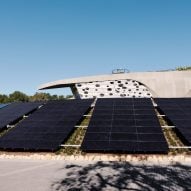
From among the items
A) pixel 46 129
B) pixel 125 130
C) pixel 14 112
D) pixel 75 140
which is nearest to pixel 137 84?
pixel 14 112

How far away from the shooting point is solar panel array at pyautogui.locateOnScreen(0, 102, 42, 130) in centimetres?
2128

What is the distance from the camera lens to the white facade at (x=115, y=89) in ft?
124

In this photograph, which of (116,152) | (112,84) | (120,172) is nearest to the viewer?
(120,172)

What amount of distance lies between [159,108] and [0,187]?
13.9 meters

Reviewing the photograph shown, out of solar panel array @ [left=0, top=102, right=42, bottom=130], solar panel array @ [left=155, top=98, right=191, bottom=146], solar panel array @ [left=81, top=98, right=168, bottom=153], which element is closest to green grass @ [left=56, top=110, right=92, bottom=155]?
solar panel array @ [left=81, top=98, right=168, bottom=153]

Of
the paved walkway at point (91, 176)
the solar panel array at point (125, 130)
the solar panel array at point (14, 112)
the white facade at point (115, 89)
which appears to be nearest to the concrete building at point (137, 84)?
the white facade at point (115, 89)

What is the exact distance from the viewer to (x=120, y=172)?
488 inches

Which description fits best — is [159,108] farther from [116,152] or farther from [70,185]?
[70,185]

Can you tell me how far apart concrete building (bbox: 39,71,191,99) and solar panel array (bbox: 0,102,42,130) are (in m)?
13.8

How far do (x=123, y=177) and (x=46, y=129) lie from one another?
7646mm

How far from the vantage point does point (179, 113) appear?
19812 mm

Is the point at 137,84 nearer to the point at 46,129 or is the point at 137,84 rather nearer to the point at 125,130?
the point at 125,130

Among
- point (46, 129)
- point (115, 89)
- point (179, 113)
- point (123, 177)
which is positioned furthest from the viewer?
point (115, 89)

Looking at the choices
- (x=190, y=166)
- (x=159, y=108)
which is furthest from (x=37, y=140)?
(x=159, y=108)
